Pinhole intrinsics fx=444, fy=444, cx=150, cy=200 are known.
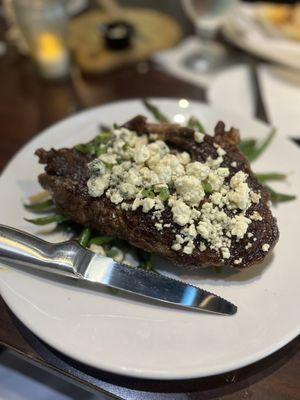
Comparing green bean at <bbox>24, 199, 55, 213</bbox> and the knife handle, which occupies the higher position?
green bean at <bbox>24, 199, 55, 213</bbox>

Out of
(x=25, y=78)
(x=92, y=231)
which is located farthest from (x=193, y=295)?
(x=25, y=78)

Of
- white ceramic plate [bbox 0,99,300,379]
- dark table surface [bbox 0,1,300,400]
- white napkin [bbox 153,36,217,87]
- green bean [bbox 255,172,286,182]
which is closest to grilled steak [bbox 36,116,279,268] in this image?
white ceramic plate [bbox 0,99,300,379]

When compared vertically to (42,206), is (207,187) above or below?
above

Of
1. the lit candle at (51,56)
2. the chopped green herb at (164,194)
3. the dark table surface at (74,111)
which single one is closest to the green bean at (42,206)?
the dark table surface at (74,111)

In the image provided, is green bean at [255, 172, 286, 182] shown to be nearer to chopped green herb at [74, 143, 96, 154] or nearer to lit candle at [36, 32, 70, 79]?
chopped green herb at [74, 143, 96, 154]

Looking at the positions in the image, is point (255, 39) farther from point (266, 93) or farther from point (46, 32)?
point (46, 32)

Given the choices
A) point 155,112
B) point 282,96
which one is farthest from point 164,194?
point 282,96
